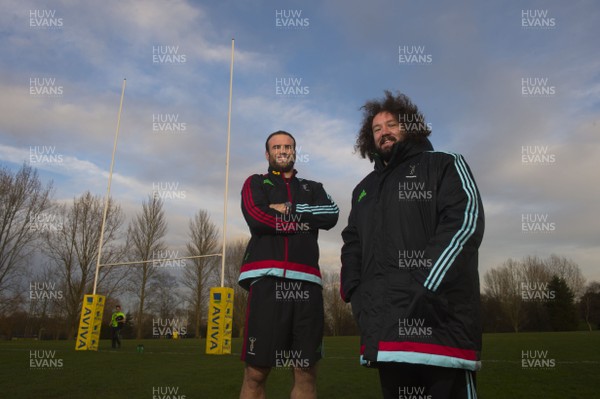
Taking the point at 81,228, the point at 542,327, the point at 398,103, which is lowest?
the point at 542,327

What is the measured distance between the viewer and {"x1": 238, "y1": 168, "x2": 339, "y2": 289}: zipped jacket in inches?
126

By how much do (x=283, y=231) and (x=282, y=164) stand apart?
61 cm

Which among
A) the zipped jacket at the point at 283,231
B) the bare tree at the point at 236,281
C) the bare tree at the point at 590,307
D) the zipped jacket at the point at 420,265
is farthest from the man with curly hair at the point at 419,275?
the bare tree at the point at 590,307

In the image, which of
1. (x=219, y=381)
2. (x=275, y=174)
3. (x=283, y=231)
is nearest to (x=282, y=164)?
(x=275, y=174)

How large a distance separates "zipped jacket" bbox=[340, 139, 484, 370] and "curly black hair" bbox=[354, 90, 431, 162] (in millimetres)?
230

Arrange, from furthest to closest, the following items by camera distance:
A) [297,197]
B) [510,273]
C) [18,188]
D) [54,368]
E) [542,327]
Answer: [510,273] < [542,327] < [18,188] < [54,368] < [297,197]

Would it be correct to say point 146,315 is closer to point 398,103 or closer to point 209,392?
point 209,392

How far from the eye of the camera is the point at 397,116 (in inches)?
109

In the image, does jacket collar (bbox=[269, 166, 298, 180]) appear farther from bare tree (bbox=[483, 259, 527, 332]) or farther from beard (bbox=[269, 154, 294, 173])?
bare tree (bbox=[483, 259, 527, 332])

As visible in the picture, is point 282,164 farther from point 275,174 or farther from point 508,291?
point 508,291

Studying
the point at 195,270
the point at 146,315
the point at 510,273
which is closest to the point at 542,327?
the point at 510,273

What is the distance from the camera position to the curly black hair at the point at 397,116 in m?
2.68

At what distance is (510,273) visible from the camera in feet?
179

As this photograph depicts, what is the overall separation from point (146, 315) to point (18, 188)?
16.1 m
